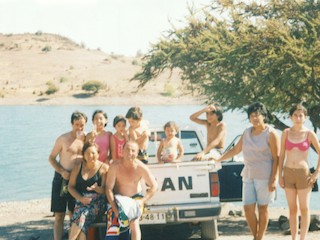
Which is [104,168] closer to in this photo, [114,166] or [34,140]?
[114,166]

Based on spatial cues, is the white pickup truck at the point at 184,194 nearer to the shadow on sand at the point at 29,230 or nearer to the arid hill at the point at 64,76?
the shadow on sand at the point at 29,230

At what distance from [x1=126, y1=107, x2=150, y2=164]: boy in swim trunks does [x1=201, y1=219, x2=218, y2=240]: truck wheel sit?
1458mm

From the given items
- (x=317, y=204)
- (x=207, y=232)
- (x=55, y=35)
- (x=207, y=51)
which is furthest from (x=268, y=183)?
→ (x=55, y=35)

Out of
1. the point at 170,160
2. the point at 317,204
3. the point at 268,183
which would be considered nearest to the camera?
the point at 268,183

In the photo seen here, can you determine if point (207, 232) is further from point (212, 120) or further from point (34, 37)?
point (34, 37)

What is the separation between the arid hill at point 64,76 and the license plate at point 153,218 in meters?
35.7

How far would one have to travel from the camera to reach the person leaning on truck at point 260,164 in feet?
24.1

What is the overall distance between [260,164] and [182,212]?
1.35 metres

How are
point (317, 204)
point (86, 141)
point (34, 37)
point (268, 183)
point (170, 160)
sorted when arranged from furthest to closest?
point (34, 37) → point (317, 204) → point (170, 160) → point (86, 141) → point (268, 183)

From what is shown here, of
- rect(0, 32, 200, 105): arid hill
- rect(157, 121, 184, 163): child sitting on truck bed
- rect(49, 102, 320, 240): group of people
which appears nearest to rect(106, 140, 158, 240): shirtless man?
rect(49, 102, 320, 240): group of people

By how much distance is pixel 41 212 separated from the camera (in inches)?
600

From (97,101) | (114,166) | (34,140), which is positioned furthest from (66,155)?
(97,101)

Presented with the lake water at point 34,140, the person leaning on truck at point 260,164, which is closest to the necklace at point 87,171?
the person leaning on truck at point 260,164

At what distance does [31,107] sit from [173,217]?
189 feet
